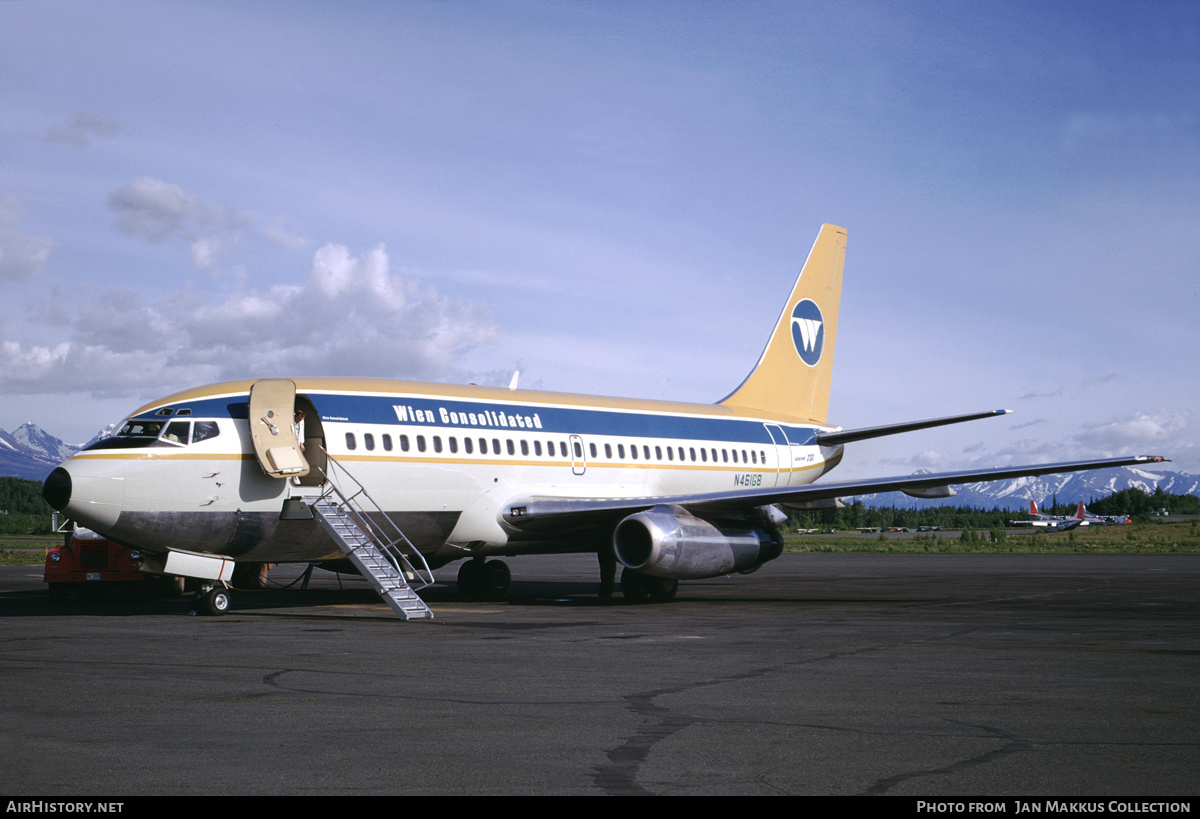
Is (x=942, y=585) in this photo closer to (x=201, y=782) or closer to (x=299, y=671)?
(x=299, y=671)

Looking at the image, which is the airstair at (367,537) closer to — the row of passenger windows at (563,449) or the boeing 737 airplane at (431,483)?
the boeing 737 airplane at (431,483)

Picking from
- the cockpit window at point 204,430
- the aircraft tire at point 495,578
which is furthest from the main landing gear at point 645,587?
the cockpit window at point 204,430

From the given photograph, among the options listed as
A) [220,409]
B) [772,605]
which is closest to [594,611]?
[772,605]

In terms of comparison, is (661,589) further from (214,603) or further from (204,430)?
(204,430)

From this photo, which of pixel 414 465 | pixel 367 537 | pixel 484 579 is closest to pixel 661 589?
pixel 484 579

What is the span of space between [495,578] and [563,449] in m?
3.29

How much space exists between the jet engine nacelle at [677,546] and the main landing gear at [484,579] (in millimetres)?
3811

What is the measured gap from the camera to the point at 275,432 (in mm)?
18688

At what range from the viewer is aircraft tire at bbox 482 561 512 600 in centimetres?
2409

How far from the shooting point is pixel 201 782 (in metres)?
6.35

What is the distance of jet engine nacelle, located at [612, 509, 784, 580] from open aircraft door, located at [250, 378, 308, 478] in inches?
252

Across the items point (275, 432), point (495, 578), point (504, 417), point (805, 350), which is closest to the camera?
point (275, 432)

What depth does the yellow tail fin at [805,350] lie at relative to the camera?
31.8 m

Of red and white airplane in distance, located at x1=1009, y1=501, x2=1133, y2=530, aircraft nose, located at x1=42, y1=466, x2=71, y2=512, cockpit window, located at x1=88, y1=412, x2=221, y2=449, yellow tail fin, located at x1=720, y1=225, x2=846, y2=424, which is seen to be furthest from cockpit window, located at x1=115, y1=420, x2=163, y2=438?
red and white airplane in distance, located at x1=1009, y1=501, x2=1133, y2=530
